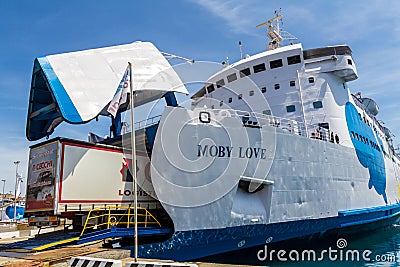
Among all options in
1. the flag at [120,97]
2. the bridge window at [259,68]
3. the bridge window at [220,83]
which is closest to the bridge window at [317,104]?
the bridge window at [259,68]

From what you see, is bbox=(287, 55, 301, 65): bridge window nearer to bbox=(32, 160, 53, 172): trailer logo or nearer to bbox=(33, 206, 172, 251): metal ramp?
bbox=(33, 206, 172, 251): metal ramp

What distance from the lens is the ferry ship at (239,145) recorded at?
8500 mm

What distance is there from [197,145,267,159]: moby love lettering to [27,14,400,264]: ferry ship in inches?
1.3

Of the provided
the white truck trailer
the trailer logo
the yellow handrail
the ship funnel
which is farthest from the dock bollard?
the ship funnel

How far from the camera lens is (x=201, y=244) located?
880 centimetres

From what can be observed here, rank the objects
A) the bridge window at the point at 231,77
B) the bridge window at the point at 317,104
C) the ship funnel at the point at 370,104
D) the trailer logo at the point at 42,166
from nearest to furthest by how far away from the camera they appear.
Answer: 1. the trailer logo at the point at 42,166
2. the bridge window at the point at 317,104
3. the bridge window at the point at 231,77
4. the ship funnel at the point at 370,104

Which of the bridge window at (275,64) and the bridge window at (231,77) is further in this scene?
the bridge window at (231,77)

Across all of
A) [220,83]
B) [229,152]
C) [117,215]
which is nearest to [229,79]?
[220,83]

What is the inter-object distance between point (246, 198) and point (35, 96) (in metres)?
7.66

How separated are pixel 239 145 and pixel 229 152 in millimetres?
476

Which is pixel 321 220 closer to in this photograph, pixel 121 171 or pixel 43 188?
pixel 121 171

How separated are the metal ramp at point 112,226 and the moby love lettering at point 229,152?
7.37 feet

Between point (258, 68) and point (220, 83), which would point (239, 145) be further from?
point (220, 83)

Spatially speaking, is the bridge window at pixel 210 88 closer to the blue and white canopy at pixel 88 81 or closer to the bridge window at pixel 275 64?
the bridge window at pixel 275 64
